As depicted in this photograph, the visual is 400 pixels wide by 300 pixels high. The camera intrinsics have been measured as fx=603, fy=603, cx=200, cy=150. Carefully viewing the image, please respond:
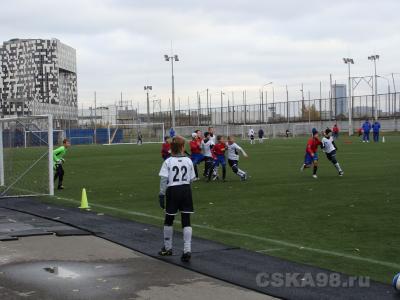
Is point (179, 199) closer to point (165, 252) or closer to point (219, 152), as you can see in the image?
point (165, 252)

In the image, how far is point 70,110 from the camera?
339 feet

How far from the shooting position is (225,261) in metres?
8.12

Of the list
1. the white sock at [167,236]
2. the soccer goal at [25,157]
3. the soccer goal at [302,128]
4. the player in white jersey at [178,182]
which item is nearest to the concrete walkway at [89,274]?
the white sock at [167,236]

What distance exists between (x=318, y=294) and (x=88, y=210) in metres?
8.39

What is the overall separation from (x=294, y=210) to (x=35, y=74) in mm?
92381

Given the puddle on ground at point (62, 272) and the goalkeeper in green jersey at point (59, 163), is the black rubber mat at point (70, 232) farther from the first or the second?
the goalkeeper in green jersey at point (59, 163)

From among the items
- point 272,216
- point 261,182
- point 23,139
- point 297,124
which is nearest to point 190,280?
point 272,216

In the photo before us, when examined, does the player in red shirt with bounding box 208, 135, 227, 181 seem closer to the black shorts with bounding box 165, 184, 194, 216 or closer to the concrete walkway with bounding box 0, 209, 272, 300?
the concrete walkway with bounding box 0, 209, 272, 300

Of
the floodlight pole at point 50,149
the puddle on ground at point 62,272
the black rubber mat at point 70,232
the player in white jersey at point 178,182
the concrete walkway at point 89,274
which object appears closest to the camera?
the concrete walkway at point 89,274

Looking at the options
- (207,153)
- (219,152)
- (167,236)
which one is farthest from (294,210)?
(207,153)

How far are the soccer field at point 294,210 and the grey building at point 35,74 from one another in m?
69.5

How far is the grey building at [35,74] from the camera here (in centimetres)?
9319

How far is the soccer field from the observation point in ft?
28.3

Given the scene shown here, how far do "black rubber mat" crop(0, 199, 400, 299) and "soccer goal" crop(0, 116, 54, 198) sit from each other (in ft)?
17.4
